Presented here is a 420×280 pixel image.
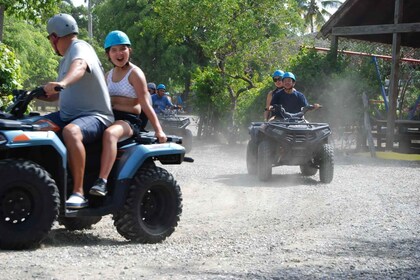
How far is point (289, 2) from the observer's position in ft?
87.7

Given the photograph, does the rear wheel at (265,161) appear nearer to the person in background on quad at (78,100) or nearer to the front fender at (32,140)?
the person in background on quad at (78,100)

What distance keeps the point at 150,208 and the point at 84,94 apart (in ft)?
3.97

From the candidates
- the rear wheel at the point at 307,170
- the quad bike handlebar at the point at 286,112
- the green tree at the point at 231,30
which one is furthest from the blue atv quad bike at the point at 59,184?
the green tree at the point at 231,30

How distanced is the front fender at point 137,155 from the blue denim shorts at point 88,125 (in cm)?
31

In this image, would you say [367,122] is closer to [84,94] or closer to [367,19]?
[367,19]

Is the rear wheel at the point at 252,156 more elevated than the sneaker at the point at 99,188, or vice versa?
the sneaker at the point at 99,188

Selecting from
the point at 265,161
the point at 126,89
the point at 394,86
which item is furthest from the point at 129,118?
the point at 394,86

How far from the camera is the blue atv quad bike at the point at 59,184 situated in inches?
257

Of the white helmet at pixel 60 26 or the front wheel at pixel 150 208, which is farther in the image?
the front wheel at pixel 150 208

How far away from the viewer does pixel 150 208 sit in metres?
7.61

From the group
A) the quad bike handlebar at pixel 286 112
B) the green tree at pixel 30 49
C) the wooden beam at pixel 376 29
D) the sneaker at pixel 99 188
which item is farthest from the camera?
the green tree at pixel 30 49

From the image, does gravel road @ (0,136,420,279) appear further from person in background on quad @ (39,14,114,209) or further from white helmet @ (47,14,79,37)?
white helmet @ (47,14,79,37)

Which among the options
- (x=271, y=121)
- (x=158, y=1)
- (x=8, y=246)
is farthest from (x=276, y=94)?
(x=158, y=1)

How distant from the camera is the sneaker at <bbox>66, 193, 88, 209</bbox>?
6.93 m
